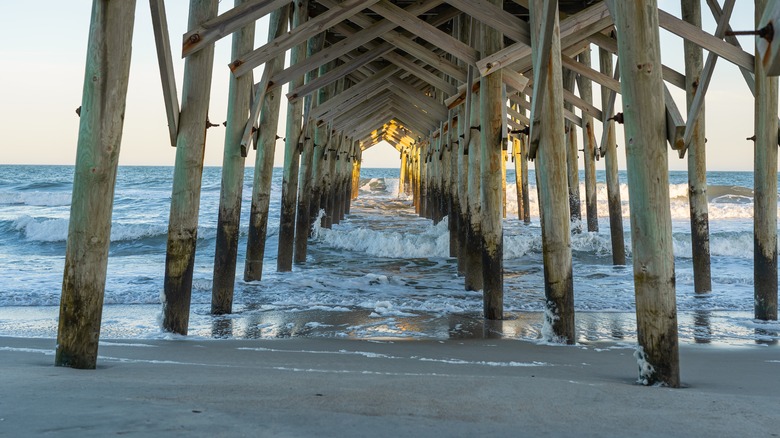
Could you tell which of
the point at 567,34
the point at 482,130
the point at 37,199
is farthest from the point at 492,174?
the point at 37,199

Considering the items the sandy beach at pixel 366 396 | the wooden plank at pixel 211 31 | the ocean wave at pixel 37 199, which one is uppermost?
the ocean wave at pixel 37 199

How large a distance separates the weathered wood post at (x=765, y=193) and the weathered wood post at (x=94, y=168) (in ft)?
13.8

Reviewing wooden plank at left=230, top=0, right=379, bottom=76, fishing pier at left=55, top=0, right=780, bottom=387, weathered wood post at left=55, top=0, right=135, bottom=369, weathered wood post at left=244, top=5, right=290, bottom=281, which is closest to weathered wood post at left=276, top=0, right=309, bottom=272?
fishing pier at left=55, top=0, right=780, bottom=387

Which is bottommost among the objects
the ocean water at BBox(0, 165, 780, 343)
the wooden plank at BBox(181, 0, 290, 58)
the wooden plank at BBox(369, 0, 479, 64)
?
the ocean water at BBox(0, 165, 780, 343)

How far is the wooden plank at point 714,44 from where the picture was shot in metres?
5.23

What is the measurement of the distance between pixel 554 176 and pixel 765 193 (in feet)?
6.91

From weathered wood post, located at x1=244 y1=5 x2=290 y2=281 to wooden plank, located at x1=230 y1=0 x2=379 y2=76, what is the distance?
0.49 meters

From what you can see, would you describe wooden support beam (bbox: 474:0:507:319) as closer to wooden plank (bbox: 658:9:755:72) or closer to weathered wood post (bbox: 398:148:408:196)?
wooden plank (bbox: 658:9:755:72)

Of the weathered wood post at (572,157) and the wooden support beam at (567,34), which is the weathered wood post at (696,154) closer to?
the wooden support beam at (567,34)

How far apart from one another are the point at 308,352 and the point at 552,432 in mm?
2163

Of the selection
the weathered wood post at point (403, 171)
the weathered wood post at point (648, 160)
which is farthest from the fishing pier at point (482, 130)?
the weathered wood post at point (403, 171)

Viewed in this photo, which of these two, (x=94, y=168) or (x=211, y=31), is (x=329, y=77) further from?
(x=94, y=168)

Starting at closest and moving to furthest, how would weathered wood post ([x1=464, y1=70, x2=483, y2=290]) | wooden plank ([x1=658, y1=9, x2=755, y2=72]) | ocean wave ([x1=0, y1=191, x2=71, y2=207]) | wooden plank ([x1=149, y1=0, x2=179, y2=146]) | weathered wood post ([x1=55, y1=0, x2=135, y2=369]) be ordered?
1. weathered wood post ([x1=55, y1=0, x2=135, y2=369])
2. wooden plank ([x1=149, y1=0, x2=179, y2=146])
3. wooden plank ([x1=658, y1=9, x2=755, y2=72])
4. weathered wood post ([x1=464, y1=70, x2=483, y2=290])
5. ocean wave ([x1=0, y1=191, x2=71, y2=207])

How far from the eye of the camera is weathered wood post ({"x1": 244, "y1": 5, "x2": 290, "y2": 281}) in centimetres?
660
